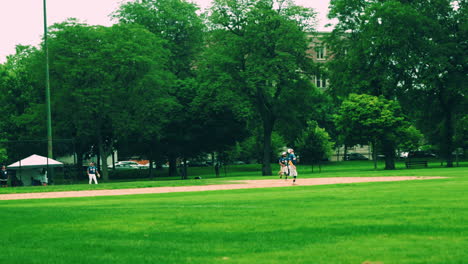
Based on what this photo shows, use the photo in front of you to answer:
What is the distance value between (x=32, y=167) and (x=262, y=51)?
72.9 ft

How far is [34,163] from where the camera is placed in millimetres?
40219

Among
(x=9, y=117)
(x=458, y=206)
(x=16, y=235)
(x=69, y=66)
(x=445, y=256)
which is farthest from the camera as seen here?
(x=9, y=117)

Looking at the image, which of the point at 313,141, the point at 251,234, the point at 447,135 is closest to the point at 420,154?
the point at 313,141

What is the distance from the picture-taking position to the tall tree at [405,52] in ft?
180

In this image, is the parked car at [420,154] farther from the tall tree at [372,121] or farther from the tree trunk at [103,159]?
the tree trunk at [103,159]

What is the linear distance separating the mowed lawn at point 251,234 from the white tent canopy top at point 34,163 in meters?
25.3

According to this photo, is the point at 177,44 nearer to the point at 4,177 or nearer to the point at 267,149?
the point at 267,149

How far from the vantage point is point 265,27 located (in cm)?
5291

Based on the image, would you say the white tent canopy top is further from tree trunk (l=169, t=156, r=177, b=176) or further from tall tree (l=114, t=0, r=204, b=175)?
tree trunk (l=169, t=156, r=177, b=176)

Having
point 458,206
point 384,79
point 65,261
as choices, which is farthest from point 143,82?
point 65,261

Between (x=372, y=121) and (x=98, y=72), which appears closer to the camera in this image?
(x=98, y=72)

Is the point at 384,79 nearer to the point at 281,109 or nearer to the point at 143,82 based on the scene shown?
the point at 281,109

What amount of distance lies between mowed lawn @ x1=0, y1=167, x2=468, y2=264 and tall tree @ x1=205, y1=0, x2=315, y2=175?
3778cm

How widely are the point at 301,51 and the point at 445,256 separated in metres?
46.9
